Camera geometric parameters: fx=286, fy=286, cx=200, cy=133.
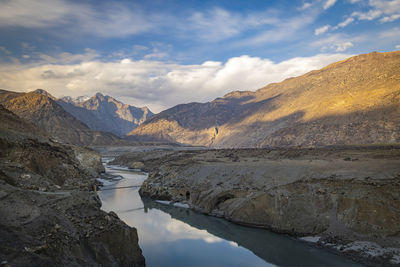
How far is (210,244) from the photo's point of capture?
21125mm

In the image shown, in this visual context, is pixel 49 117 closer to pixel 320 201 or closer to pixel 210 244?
pixel 210 244

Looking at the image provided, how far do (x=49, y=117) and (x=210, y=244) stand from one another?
13521 cm

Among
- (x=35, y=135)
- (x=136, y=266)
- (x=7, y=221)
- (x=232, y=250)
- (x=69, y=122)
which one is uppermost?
(x=69, y=122)

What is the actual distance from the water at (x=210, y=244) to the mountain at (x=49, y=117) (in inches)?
4394

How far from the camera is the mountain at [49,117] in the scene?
5104 inches

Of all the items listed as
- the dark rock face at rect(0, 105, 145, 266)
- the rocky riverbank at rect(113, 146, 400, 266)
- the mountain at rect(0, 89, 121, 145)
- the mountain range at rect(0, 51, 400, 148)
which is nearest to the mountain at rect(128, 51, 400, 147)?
the mountain range at rect(0, 51, 400, 148)

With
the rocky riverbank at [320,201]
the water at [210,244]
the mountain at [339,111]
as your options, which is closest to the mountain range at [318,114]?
the mountain at [339,111]

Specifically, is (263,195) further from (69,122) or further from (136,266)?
(69,122)

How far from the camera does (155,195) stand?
118 feet

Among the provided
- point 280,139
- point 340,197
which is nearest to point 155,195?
point 340,197

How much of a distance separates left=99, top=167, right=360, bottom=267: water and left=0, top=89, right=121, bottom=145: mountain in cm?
11161

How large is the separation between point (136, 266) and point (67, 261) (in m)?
A: 3.95

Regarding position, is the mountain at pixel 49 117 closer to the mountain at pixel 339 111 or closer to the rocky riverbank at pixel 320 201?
the mountain at pixel 339 111

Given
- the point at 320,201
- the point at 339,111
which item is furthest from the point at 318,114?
the point at 320,201
